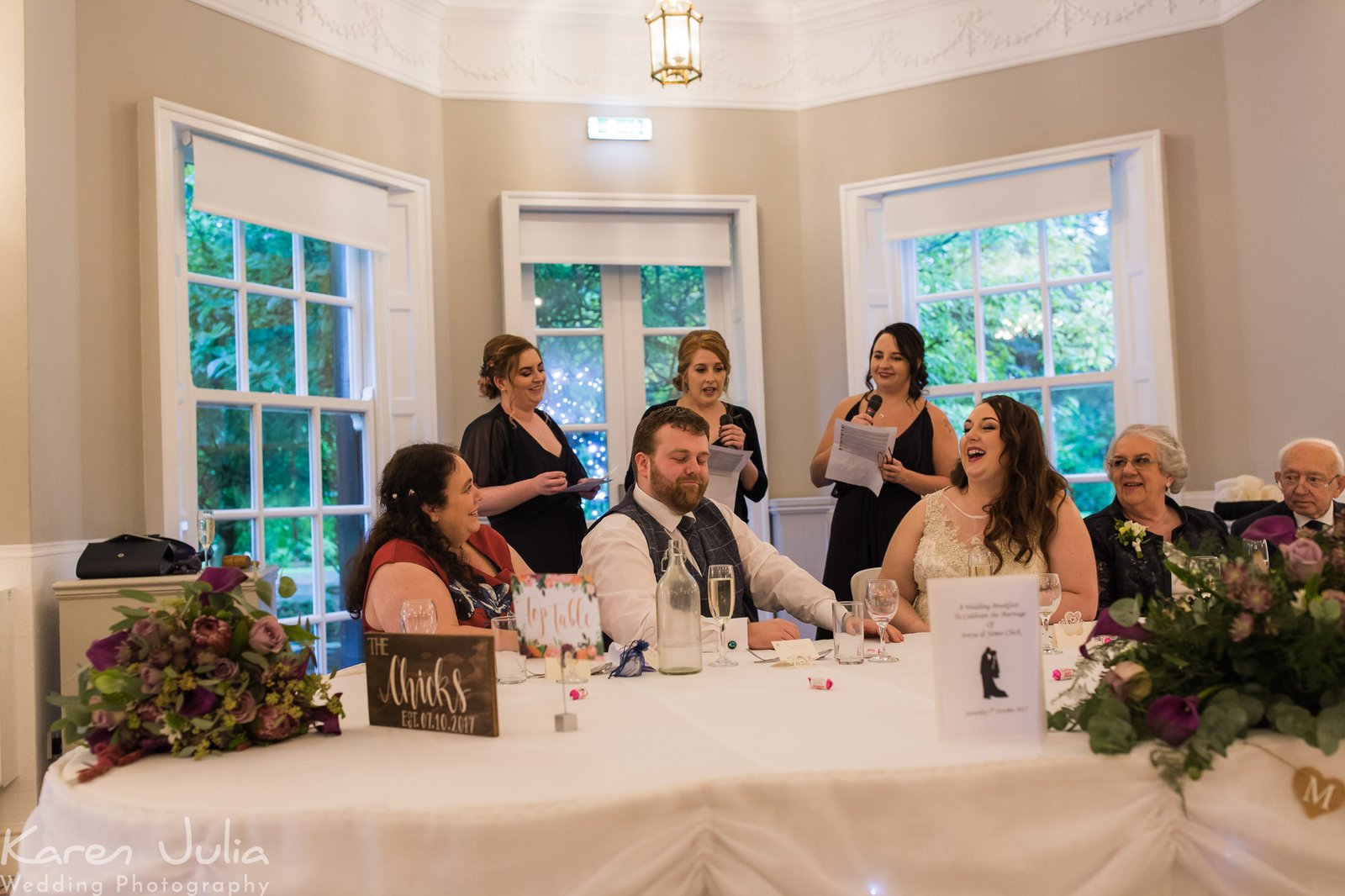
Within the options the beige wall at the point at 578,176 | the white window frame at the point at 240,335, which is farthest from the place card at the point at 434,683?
the beige wall at the point at 578,176

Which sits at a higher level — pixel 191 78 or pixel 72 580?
pixel 191 78

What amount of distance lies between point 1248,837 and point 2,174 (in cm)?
352

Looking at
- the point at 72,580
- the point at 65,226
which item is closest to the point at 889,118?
the point at 65,226

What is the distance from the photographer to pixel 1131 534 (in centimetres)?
315

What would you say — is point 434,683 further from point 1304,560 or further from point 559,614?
point 1304,560

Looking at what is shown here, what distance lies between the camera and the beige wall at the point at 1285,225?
4.24m

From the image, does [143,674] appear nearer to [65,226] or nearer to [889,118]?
[65,226]

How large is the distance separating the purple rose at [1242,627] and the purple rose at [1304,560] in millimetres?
103

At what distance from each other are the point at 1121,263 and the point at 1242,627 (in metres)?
3.88

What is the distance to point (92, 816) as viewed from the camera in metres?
1.34

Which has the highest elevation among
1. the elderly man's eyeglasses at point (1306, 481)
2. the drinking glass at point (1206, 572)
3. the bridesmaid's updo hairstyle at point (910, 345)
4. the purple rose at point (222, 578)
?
the bridesmaid's updo hairstyle at point (910, 345)

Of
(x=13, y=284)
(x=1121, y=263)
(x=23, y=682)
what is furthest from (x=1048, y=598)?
(x=1121, y=263)

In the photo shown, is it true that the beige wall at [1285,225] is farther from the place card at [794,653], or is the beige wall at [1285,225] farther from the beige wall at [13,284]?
the beige wall at [13,284]


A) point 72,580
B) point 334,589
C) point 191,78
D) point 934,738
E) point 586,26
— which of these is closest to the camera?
point 934,738
